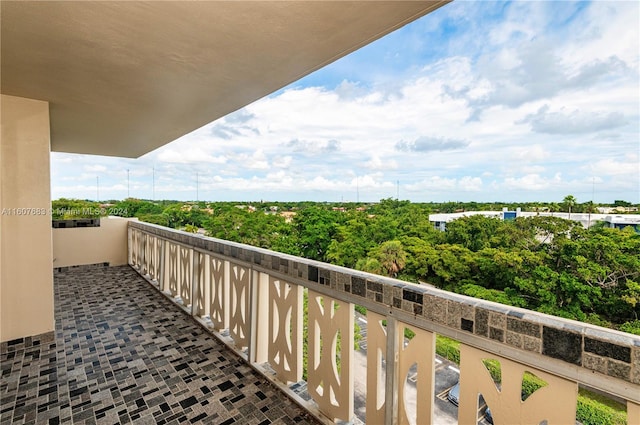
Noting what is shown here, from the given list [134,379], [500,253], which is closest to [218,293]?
[134,379]

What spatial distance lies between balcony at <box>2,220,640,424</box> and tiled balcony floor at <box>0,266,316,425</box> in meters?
0.01

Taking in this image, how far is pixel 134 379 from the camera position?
207 centimetres

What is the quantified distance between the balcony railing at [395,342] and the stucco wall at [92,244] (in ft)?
13.7

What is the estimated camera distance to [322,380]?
65.6 inches

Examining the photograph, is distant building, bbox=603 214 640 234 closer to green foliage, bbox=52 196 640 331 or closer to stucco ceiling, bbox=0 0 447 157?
green foliage, bbox=52 196 640 331

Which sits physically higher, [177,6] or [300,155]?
[300,155]

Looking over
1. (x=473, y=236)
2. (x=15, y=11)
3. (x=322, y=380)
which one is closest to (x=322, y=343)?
(x=322, y=380)

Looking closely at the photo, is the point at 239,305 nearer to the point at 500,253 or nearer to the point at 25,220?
the point at 25,220

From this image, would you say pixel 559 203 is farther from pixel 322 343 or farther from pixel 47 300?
pixel 47 300

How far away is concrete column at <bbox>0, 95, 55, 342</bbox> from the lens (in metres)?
2.54

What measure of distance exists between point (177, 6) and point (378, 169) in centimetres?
2602

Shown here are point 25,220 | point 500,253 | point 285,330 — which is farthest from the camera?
point 500,253

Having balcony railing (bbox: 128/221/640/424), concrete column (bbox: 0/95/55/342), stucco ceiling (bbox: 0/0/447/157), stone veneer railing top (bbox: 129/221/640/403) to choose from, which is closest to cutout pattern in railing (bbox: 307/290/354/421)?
balcony railing (bbox: 128/221/640/424)

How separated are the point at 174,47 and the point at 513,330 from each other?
214 cm
